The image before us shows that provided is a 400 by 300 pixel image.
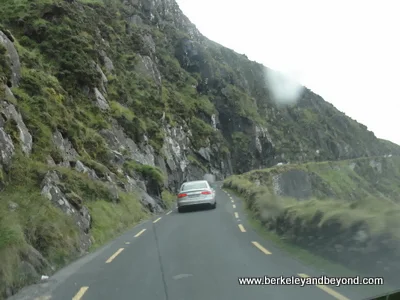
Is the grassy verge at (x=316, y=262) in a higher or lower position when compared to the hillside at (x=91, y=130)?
lower

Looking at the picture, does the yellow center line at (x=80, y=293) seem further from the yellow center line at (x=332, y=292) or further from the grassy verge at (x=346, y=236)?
the grassy verge at (x=346, y=236)

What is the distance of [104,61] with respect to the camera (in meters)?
39.6

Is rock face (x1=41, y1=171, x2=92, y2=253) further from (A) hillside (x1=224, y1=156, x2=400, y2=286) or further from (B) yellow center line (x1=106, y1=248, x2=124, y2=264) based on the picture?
(A) hillside (x1=224, y1=156, x2=400, y2=286)

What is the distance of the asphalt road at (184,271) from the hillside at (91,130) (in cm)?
101

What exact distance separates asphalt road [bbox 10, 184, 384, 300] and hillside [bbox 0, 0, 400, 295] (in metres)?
1.01

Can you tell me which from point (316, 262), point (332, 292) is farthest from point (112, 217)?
point (332, 292)

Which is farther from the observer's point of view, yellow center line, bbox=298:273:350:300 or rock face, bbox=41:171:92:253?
rock face, bbox=41:171:92:253

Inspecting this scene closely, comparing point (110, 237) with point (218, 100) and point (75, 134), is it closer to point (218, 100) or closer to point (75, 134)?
point (75, 134)

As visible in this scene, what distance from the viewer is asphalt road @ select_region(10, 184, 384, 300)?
22.1ft

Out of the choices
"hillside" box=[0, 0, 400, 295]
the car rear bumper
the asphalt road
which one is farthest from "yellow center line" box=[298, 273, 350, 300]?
the car rear bumper

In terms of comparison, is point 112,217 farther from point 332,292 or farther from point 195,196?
point 332,292

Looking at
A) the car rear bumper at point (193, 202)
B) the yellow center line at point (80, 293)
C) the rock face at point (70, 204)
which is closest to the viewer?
the yellow center line at point (80, 293)

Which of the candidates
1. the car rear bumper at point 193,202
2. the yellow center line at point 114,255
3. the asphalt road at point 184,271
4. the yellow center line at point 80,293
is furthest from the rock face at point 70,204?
the car rear bumper at point 193,202

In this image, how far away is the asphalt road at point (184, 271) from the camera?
6.73m
